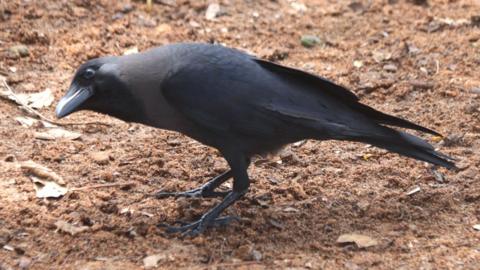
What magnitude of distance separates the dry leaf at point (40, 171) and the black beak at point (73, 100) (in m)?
0.57

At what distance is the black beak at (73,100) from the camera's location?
4355 millimetres

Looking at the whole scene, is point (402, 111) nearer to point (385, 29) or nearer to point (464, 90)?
point (464, 90)

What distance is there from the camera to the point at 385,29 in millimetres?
7289

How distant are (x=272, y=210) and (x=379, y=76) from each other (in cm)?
216

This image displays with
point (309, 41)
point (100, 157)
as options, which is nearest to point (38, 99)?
point (100, 157)

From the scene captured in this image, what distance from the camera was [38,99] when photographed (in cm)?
590

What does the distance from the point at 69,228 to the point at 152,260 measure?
0.56 metres

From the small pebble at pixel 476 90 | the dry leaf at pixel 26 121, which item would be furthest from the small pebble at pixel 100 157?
the small pebble at pixel 476 90

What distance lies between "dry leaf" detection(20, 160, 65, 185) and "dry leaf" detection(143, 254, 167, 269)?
995 mm

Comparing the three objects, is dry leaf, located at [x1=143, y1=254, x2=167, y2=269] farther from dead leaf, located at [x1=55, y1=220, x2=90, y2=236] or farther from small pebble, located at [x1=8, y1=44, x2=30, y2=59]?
small pebble, located at [x1=8, y1=44, x2=30, y2=59]

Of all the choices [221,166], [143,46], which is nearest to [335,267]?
[221,166]

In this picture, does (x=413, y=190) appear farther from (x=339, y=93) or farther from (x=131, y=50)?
(x=131, y=50)

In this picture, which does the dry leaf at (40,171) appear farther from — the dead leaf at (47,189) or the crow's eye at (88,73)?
the crow's eye at (88,73)

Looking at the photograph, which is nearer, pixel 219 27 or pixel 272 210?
pixel 272 210
